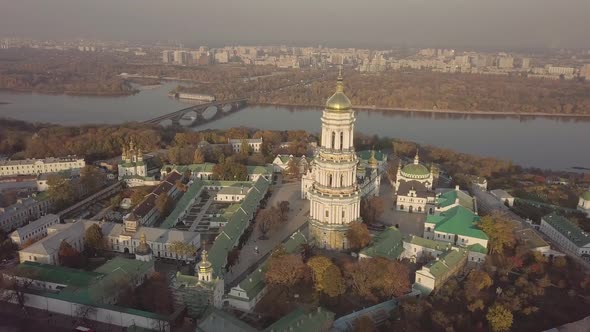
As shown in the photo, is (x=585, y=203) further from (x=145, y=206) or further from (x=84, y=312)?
(x=84, y=312)

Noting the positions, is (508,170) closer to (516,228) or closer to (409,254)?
(516,228)

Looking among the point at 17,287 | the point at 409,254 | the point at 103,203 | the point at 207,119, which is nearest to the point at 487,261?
the point at 409,254

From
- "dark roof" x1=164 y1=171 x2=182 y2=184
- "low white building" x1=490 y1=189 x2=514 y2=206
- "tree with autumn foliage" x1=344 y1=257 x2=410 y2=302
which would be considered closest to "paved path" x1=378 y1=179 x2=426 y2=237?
"low white building" x1=490 y1=189 x2=514 y2=206

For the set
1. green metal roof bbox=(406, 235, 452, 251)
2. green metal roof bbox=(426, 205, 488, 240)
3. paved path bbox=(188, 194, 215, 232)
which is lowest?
paved path bbox=(188, 194, 215, 232)

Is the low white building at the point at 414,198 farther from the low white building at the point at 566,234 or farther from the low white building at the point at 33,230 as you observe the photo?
the low white building at the point at 33,230

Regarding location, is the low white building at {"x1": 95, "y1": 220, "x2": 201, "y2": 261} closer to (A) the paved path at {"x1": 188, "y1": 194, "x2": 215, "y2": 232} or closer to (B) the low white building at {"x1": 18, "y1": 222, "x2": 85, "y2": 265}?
(B) the low white building at {"x1": 18, "y1": 222, "x2": 85, "y2": 265}

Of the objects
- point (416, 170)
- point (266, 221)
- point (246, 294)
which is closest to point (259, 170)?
point (266, 221)
